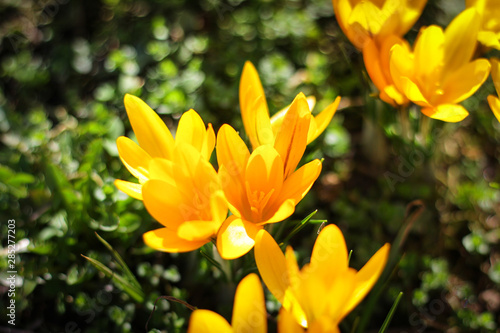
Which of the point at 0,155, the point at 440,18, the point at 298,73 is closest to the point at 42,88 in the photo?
the point at 0,155

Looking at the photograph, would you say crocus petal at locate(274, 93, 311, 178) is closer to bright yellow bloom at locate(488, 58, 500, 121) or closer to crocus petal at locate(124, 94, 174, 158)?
crocus petal at locate(124, 94, 174, 158)

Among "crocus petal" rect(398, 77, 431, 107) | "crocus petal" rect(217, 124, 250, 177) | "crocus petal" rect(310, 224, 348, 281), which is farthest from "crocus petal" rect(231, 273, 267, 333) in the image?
"crocus petal" rect(398, 77, 431, 107)

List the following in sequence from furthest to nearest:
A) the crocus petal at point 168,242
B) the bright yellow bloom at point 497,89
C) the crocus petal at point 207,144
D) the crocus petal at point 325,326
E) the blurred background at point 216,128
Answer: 1. the blurred background at point 216,128
2. the bright yellow bloom at point 497,89
3. the crocus petal at point 207,144
4. the crocus petal at point 168,242
5. the crocus petal at point 325,326

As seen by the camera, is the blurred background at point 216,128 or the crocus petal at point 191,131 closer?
the crocus petal at point 191,131

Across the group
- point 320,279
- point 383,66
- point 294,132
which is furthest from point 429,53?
point 320,279

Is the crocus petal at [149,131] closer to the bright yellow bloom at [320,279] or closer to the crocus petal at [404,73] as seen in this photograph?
the bright yellow bloom at [320,279]

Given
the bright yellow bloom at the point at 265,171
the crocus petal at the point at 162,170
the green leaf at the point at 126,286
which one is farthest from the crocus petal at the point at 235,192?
the green leaf at the point at 126,286

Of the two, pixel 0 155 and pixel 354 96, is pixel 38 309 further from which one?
pixel 354 96
